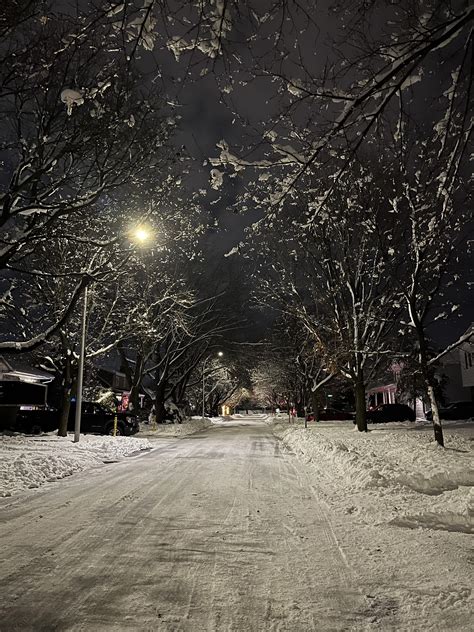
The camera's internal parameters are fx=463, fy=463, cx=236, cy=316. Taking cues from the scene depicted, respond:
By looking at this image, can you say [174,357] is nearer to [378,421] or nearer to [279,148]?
[378,421]

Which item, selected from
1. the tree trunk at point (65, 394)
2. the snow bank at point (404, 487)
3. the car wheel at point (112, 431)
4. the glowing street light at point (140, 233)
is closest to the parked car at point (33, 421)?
→ the car wheel at point (112, 431)

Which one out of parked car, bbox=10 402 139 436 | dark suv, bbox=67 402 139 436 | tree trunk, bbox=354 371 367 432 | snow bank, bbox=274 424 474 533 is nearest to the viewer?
snow bank, bbox=274 424 474 533

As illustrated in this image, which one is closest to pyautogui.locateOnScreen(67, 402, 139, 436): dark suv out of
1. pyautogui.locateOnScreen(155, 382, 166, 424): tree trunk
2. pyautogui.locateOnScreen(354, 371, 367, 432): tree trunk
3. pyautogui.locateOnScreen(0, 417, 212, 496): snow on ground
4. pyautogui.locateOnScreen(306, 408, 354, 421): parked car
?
pyautogui.locateOnScreen(0, 417, 212, 496): snow on ground

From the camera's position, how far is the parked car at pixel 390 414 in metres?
37.1

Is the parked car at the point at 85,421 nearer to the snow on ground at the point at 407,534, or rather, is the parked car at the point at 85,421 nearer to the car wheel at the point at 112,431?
the car wheel at the point at 112,431

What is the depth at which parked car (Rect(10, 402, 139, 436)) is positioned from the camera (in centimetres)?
2348

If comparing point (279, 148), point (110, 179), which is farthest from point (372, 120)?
point (110, 179)

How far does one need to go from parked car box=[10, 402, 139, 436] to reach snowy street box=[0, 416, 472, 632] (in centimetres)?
1718

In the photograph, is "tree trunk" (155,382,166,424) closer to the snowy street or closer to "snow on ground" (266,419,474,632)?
"snow on ground" (266,419,474,632)

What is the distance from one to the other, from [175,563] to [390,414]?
3583 centimetres

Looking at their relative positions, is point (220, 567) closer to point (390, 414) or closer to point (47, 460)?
point (47, 460)

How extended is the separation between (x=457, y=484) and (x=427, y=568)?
452 cm

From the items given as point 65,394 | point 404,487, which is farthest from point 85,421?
point 404,487

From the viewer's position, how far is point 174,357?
121ft
